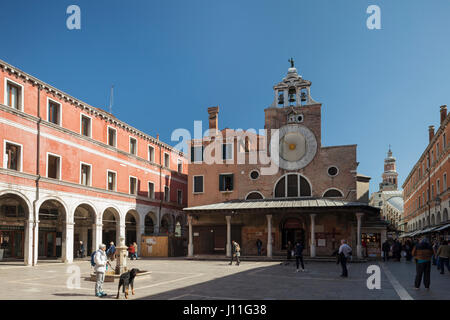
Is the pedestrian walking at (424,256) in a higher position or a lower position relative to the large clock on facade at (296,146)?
lower

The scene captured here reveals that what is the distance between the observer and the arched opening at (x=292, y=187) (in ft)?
107

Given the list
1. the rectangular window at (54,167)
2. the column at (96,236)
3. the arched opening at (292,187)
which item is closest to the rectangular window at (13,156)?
the rectangular window at (54,167)

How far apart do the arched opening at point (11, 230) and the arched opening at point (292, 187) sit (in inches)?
784

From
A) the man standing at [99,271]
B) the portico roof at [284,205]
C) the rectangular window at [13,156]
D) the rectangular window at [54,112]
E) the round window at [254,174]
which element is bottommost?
the man standing at [99,271]

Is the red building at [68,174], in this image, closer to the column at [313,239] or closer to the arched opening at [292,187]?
the arched opening at [292,187]

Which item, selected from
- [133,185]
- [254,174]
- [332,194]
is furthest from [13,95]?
[332,194]

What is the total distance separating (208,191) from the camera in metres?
35.9

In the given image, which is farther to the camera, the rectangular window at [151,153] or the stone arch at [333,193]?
the rectangular window at [151,153]

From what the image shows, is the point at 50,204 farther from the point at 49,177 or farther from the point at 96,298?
the point at 96,298

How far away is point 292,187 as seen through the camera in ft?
109

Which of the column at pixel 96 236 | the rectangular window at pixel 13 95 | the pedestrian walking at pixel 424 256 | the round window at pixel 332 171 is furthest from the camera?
the round window at pixel 332 171

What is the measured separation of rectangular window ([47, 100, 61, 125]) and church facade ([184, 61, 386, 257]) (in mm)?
12331

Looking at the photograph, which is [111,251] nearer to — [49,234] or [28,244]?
[28,244]

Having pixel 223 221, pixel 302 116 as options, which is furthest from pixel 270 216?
pixel 302 116
